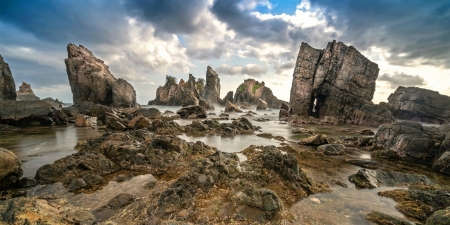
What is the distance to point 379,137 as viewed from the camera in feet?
55.7

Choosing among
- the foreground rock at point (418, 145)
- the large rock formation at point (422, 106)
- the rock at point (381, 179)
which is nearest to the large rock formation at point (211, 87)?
the large rock formation at point (422, 106)

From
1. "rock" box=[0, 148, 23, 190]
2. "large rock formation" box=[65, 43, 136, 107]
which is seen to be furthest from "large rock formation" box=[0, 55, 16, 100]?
"rock" box=[0, 148, 23, 190]

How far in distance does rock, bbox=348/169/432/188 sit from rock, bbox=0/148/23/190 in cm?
1349

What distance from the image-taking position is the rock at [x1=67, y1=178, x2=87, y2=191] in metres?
7.28

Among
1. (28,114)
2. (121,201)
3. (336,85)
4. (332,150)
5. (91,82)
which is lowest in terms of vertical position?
(121,201)

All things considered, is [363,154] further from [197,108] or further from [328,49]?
[328,49]

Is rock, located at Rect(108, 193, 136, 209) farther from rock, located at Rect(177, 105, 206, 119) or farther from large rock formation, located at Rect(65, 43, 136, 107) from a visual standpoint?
large rock formation, located at Rect(65, 43, 136, 107)

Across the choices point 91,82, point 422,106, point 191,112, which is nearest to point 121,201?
point 191,112

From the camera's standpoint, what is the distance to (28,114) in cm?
2305

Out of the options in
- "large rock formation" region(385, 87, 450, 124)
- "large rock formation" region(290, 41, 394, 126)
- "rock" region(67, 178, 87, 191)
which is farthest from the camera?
"large rock formation" region(385, 87, 450, 124)

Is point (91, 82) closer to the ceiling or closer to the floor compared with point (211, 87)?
closer to the floor

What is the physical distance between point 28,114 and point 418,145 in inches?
1462

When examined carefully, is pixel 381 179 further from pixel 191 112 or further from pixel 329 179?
pixel 191 112

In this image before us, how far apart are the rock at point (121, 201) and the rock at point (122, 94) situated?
58944mm
